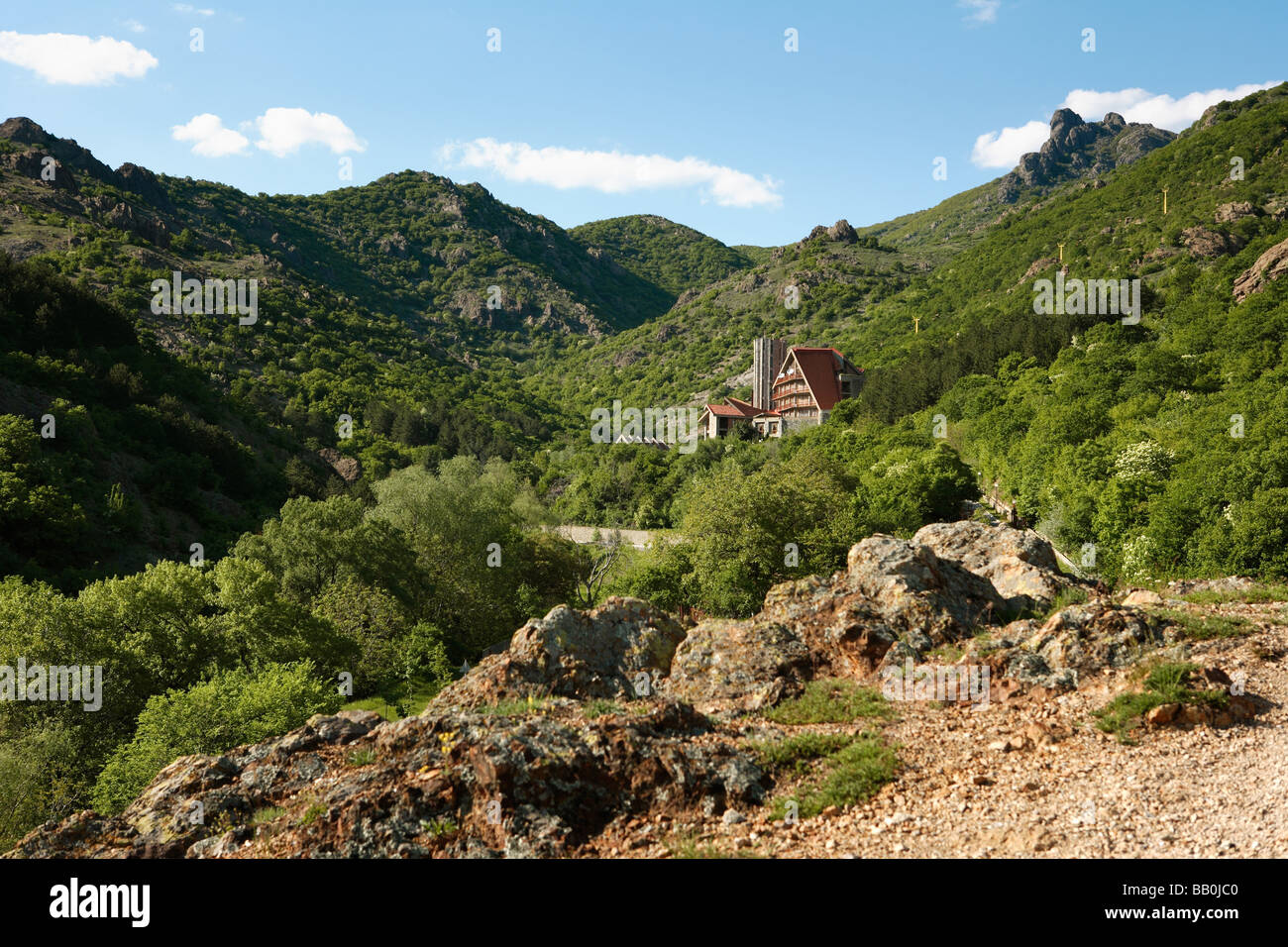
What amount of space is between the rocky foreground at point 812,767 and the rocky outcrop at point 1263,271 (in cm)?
5406

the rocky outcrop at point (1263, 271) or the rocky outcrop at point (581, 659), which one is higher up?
the rocky outcrop at point (1263, 271)

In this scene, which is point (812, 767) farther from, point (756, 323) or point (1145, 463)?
point (756, 323)

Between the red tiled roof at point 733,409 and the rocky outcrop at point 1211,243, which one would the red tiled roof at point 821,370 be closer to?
the red tiled roof at point 733,409

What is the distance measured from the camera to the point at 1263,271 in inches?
2188

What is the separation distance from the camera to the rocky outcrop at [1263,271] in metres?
54.5

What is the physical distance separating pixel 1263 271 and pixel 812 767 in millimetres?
65980

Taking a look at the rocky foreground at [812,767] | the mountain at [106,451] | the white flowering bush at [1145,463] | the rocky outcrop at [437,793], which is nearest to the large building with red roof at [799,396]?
the white flowering bush at [1145,463]

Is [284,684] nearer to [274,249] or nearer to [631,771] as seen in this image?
[631,771]

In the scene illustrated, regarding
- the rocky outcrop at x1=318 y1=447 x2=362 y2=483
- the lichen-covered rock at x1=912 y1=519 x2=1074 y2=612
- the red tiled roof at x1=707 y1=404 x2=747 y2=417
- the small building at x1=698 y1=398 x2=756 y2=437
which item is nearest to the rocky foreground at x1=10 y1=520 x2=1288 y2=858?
the lichen-covered rock at x1=912 y1=519 x2=1074 y2=612

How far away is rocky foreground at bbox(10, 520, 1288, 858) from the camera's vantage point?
8.77 metres

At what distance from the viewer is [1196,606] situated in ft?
52.4

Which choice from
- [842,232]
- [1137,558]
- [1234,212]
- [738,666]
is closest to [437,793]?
[738,666]
